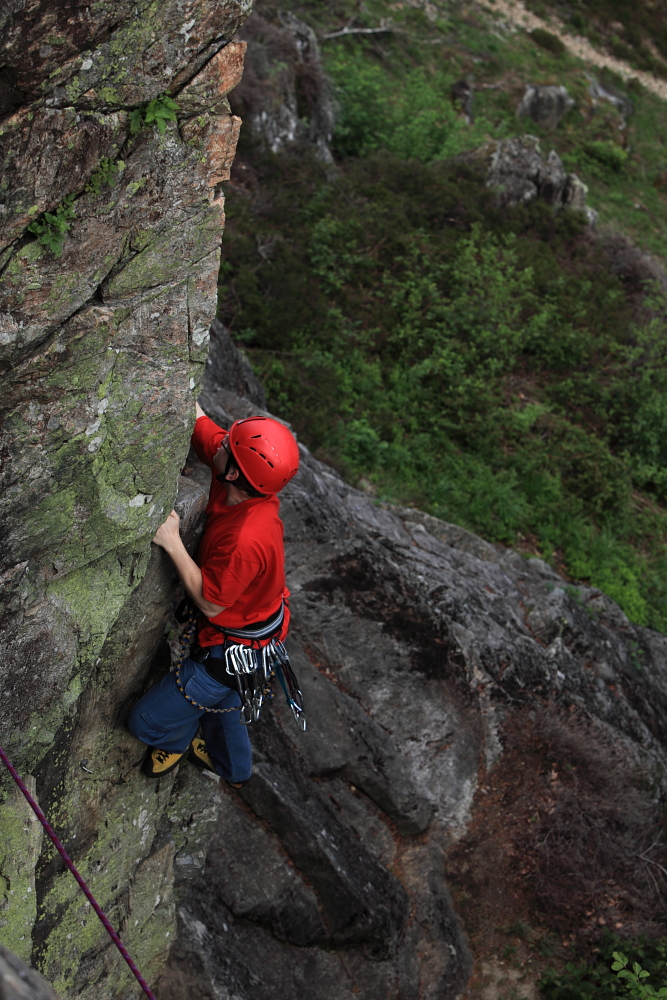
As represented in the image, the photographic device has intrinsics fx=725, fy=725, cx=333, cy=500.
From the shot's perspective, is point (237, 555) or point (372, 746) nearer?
point (237, 555)

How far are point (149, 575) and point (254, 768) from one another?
2.28 metres

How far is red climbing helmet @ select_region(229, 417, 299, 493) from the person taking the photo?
407 centimetres

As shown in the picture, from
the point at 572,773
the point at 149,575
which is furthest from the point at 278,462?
the point at 572,773

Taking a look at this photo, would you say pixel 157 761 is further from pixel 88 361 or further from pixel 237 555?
pixel 88 361

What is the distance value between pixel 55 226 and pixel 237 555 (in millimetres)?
1890

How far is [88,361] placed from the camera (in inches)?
130

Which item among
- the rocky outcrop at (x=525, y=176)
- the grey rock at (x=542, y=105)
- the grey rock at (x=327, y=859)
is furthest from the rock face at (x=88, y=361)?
the grey rock at (x=542, y=105)

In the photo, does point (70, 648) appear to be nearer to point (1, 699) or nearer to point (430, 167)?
point (1, 699)

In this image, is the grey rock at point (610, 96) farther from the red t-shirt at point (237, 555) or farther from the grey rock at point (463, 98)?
the red t-shirt at point (237, 555)

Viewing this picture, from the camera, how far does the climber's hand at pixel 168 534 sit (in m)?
4.07

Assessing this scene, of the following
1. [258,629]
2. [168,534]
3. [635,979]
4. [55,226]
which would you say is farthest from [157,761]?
[635,979]

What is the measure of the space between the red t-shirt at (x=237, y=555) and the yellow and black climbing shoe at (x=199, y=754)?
1.13 meters

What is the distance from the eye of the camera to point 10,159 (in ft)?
8.97

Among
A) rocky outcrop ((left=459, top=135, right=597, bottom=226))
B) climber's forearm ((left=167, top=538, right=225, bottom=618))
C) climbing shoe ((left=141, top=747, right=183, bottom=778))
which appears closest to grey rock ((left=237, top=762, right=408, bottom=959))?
climbing shoe ((left=141, top=747, right=183, bottom=778))
